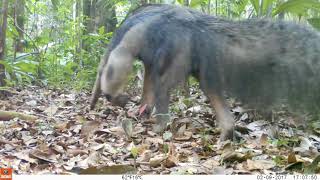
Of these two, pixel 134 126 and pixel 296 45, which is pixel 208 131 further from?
pixel 296 45

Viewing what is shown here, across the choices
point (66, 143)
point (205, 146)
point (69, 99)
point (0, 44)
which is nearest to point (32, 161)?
point (66, 143)

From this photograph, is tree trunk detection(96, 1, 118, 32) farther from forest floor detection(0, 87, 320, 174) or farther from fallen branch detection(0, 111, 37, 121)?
fallen branch detection(0, 111, 37, 121)

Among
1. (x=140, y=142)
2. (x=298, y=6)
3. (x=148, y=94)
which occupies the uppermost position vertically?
(x=298, y=6)

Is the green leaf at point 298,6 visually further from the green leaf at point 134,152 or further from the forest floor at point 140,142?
the green leaf at point 134,152

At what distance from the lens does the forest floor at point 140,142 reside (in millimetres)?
2520

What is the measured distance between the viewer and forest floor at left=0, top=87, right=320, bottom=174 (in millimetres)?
2520

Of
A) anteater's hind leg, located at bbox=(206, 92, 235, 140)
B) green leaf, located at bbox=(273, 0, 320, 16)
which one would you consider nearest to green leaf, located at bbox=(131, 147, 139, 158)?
anteater's hind leg, located at bbox=(206, 92, 235, 140)

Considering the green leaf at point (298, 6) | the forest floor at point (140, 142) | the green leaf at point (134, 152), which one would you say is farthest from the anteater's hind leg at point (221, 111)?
the green leaf at point (298, 6)

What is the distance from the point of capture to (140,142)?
319 centimetres

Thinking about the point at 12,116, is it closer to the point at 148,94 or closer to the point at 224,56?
the point at 148,94

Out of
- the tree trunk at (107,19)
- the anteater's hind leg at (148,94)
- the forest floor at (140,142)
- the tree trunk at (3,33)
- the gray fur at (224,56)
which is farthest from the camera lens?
the tree trunk at (107,19)

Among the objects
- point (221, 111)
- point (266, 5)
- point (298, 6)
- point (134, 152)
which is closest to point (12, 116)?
point (134, 152)

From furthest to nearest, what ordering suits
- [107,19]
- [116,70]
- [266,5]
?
[107,19]
[266,5]
[116,70]

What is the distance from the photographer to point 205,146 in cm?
302
